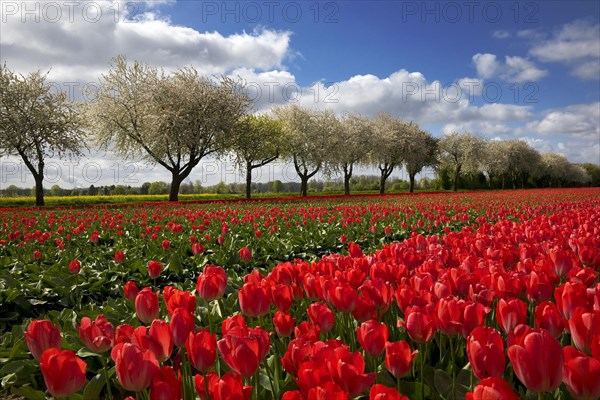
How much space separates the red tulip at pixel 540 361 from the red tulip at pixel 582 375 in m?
0.03

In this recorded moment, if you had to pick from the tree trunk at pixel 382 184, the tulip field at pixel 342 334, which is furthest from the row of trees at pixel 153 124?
the tulip field at pixel 342 334


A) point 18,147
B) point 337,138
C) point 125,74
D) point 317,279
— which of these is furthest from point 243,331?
point 337,138

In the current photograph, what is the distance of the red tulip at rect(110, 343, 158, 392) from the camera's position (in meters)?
1.44

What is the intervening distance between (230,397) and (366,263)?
208 cm

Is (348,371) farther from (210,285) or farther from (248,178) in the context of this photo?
(248,178)

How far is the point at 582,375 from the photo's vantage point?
4.25ft

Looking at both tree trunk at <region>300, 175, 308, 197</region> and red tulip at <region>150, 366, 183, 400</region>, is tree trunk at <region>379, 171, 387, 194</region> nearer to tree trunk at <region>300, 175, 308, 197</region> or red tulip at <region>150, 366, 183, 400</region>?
tree trunk at <region>300, 175, 308, 197</region>

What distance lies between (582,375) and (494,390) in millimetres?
351

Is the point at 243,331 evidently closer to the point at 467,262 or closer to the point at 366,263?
the point at 366,263

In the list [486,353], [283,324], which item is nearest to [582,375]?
[486,353]

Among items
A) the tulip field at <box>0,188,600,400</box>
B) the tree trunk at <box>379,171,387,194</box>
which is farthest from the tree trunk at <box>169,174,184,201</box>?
the tulip field at <box>0,188,600,400</box>

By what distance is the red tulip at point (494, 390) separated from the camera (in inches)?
45.2

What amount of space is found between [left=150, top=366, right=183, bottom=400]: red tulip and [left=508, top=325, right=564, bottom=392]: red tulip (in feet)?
3.49

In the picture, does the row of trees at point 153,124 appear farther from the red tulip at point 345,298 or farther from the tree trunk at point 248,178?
the red tulip at point 345,298
